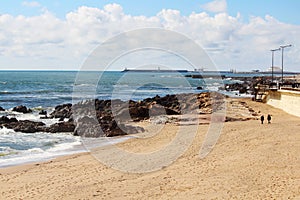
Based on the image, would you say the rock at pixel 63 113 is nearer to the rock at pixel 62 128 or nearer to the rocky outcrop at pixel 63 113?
the rocky outcrop at pixel 63 113

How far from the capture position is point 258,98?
141ft

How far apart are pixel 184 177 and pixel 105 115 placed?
16563 millimetres

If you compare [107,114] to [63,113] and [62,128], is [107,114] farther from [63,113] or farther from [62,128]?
[62,128]

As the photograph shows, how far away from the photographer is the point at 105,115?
28844mm

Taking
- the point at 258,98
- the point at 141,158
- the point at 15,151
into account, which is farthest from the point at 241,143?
the point at 258,98

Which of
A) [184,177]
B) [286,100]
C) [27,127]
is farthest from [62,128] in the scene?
[286,100]

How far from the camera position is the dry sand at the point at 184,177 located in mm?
11406

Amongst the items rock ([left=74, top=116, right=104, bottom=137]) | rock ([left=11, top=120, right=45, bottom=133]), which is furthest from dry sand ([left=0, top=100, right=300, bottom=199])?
rock ([left=11, top=120, right=45, bottom=133])

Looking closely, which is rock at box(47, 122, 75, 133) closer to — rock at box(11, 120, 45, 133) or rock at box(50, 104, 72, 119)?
rock at box(11, 120, 45, 133)

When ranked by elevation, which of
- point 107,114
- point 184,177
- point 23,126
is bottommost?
point 184,177

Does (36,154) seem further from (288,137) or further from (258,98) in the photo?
(258,98)

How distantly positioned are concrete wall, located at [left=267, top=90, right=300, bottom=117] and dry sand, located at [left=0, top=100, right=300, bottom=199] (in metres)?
12.4

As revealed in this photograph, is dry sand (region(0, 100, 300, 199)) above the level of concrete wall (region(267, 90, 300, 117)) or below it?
below

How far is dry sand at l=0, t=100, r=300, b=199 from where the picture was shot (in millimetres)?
11406
